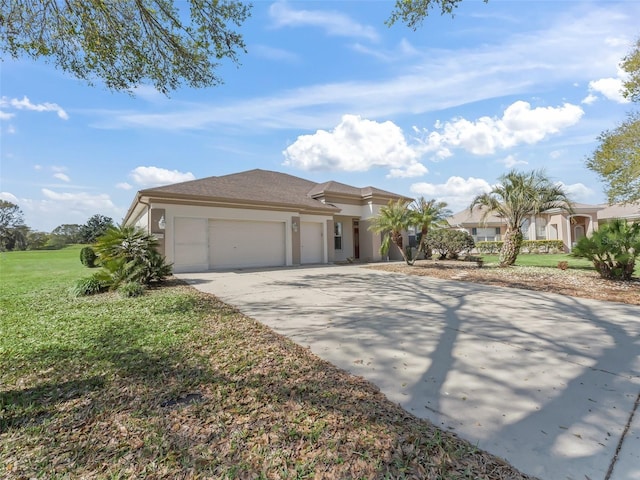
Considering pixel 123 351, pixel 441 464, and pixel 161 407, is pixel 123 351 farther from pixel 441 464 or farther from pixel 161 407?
pixel 441 464

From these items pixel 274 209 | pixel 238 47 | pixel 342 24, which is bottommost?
pixel 274 209

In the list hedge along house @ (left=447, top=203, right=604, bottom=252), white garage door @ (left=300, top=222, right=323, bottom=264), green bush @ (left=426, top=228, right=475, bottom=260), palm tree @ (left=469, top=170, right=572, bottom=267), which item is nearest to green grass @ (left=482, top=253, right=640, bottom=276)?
green bush @ (left=426, top=228, right=475, bottom=260)

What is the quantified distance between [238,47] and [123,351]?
716 centimetres

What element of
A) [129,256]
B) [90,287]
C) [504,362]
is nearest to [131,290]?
[90,287]

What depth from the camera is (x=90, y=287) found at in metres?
8.34

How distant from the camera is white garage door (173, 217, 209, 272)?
42.4 ft

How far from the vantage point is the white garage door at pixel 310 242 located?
1738cm

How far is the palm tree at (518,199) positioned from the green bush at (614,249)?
10.9 ft

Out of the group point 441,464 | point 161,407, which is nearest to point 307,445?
point 441,464

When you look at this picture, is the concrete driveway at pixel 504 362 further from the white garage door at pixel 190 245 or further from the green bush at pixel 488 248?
the green bush at pixel 488 248

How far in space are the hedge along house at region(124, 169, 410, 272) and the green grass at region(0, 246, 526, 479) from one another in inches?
336

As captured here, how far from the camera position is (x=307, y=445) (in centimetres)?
228

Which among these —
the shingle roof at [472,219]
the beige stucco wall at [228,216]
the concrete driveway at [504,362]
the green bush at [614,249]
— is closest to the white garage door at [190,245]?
the beige stucco wall at [228,216]

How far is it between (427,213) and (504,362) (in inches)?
461
